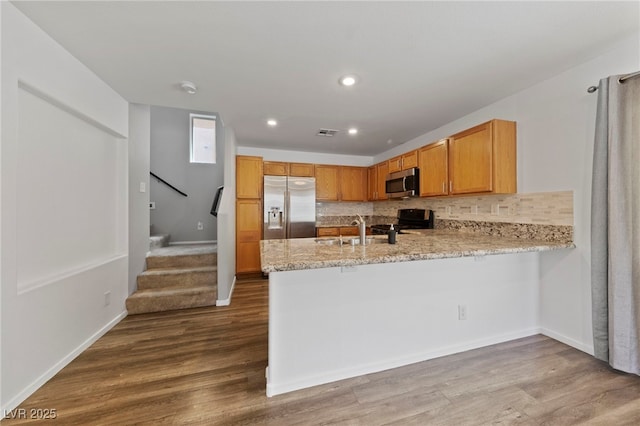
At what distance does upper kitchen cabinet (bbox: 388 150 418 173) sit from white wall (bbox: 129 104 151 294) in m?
3.56

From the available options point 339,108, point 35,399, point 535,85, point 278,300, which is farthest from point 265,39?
point 35,399

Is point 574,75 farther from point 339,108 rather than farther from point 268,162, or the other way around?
point 268,162

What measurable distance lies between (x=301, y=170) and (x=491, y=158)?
10.4 ft

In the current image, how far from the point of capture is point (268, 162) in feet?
15.4

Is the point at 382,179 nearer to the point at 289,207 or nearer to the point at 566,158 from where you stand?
the point at 289,207

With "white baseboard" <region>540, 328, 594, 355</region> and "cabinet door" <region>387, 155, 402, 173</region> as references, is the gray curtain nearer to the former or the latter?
"white baseboard" <region>540, 328, 594, 355</region>

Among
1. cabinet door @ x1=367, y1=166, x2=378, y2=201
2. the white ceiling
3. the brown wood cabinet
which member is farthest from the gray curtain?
the brown wood cabinet

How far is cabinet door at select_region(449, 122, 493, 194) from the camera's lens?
8.39 feet

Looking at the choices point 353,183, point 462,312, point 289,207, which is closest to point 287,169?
point 289,207

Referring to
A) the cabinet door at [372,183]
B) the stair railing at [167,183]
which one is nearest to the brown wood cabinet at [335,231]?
the cabinet door at [372,183]

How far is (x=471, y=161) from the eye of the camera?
275cm

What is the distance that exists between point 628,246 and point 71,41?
13.8ft

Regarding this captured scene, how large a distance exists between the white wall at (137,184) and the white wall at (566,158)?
4.22m

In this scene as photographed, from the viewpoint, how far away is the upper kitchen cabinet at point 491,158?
99.2 inches
